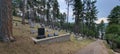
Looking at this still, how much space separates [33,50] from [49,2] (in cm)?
6002

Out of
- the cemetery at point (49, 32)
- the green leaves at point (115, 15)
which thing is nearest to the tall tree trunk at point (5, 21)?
the cemetery at point (49, 32)

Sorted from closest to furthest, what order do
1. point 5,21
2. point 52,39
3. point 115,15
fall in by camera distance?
1. point 5,21
2. point 52,39
3. point 115,15

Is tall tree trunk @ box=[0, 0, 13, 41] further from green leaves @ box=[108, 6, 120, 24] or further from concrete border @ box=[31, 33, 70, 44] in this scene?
green leaves @ box=[108, 6, 120, 24]

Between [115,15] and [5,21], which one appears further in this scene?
[115,15]

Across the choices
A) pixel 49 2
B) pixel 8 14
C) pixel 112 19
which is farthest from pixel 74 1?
pixel 8 14

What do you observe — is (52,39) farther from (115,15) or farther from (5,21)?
(115,15)

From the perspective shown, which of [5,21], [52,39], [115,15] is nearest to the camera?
[5,21]

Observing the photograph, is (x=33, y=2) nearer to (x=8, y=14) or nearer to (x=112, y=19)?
(x=112, y=19)

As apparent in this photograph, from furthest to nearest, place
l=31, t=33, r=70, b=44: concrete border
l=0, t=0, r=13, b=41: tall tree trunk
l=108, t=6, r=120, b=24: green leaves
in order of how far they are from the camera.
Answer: l=108, t=6, r=120, b=24: green leaves → l=31, t=33, r=70, b=44: concrete border → l=0, t=0, r=13, b=41: tall tree trunk

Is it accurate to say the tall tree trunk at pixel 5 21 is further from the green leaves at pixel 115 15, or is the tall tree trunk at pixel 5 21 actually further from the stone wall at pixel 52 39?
the green leaves at pixel 115 15

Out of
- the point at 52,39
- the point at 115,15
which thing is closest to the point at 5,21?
the point at 52,39

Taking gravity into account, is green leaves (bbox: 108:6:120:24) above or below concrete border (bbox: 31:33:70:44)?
above

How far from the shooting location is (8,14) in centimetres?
1445

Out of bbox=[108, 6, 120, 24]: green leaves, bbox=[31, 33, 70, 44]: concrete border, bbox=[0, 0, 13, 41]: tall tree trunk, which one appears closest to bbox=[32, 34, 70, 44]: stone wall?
bbox=[31, 33, 70, 44]: concrete border
